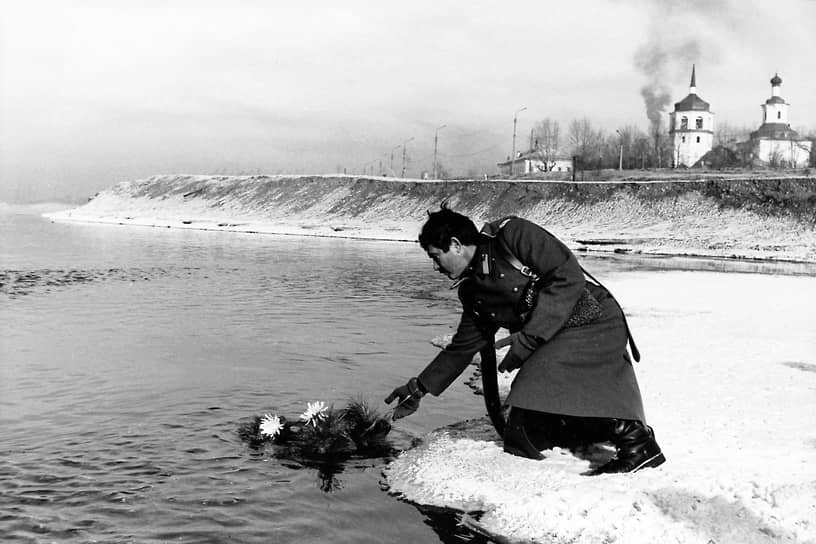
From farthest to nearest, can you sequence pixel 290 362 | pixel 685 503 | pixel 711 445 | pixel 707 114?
pixel 707 114 < pixel 290 362 < pixel 711 445 < pixel 685 503

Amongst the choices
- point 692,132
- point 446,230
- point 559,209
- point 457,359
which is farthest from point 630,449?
point 692,132

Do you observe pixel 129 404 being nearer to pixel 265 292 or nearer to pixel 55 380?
pixel 55 380

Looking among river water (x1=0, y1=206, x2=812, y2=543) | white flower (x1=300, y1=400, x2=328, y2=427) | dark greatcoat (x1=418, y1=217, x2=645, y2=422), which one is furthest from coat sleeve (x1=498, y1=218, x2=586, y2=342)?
white flower (x1=300, y1=400, x2=328, y2=427)

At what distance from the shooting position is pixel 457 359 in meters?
7.12

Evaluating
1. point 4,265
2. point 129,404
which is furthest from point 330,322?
point 4,265

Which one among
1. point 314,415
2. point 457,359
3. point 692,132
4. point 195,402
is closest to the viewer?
point 457,359

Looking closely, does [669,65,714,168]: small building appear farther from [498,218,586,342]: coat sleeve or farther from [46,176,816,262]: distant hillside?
[498,218,586,342]: coat sleeve

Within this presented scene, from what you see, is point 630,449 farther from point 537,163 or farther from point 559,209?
point 537,163

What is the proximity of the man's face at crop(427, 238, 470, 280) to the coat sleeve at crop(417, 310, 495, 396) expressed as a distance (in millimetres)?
663

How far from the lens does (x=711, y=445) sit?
7.50 meters

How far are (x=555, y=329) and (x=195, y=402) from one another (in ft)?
19.7

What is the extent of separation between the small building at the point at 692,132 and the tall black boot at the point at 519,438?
13393cm

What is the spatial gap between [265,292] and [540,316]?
64.9 ft

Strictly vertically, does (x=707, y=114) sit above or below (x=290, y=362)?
above
